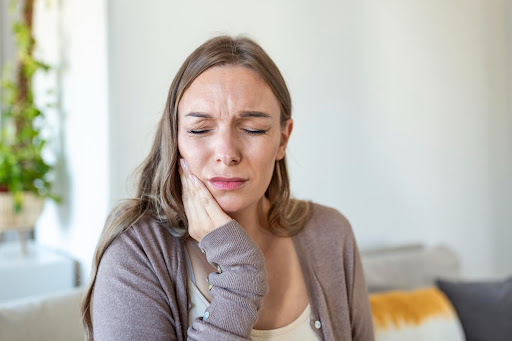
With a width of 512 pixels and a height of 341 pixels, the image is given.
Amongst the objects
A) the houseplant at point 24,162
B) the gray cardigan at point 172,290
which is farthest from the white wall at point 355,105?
the gray cardigan at point 172,290

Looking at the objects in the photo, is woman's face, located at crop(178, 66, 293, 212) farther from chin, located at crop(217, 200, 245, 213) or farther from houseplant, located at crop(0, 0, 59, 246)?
houseplant, located at crop(0, 0, 59, 246)

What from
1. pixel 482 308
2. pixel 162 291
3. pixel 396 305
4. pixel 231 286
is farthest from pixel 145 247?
pixel 482 308

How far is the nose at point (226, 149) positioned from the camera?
1046 mm

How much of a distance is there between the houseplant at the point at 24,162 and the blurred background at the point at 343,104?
0.08 metres

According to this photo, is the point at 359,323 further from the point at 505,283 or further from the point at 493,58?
the point at 493,58

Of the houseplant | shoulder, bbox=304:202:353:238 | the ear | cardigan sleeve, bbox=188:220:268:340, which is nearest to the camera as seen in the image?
cardigan sleeve, bbox=188:220:268:340

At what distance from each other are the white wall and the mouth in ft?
1.22

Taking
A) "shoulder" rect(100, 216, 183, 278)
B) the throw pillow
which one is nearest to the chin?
"shoulder" rect(100, 216, 183, 278)

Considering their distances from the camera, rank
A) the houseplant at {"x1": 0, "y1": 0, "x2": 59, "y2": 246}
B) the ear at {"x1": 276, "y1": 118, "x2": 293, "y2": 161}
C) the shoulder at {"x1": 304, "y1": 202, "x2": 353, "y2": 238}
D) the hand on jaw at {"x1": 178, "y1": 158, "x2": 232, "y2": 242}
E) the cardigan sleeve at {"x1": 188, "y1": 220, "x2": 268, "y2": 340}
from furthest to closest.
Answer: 1. the houseplant at {"x1": 0, "y1": 0, "x2": 59, "y2": 246}
2. the shoulder at {"x1": 304, "y1": 202, "x2": 353, "y2": 238}
3. the ear at {"x1": 276, "y1": 118, "x2": 293, "y2": 161}
4. the hand on jaw at {"x1": 178, "y1": 158, "x2": 232, "y2": 242}
5. the cardigan sleeve at {"x1": 188, "y1": 220, "x2": 268, "y2": 340}

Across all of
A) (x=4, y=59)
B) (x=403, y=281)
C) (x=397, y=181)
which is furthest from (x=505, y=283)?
(x=4, y=59)

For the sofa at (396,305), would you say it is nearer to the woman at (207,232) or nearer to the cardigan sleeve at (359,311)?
the woman at (207,232)

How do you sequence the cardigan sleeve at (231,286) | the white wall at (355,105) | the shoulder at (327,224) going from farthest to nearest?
the white wall at (355,105) < the shoulder at (327,224) < the cardigan sleeve at (231,286)

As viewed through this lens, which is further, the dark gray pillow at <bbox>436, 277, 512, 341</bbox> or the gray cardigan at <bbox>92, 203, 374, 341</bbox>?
the dark gray pillow at <bbox>436, 277, 512, 341</bbox>

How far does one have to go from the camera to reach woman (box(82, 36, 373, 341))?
1006 millimetres
